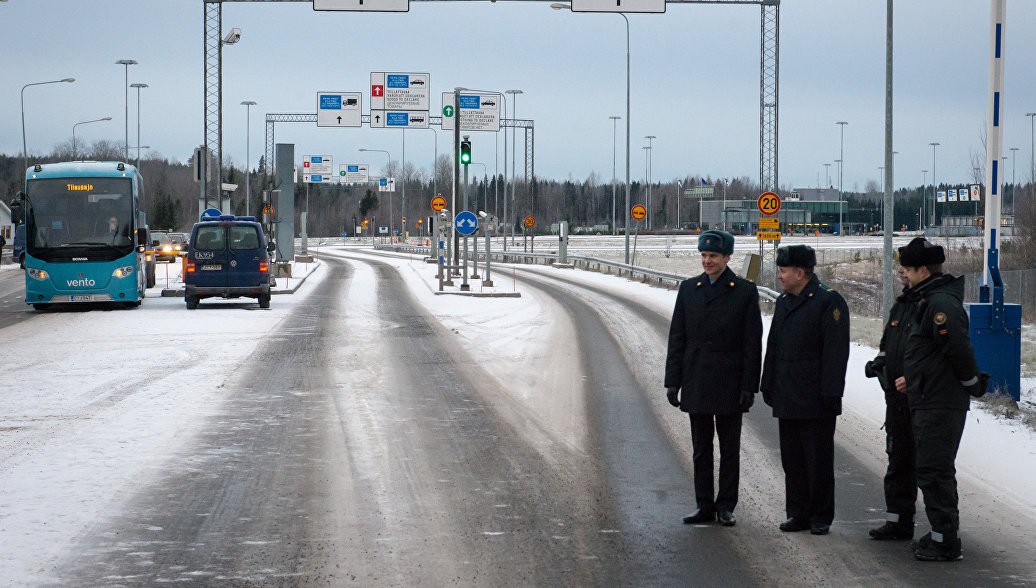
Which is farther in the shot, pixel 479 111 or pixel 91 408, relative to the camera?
pixel 479 111

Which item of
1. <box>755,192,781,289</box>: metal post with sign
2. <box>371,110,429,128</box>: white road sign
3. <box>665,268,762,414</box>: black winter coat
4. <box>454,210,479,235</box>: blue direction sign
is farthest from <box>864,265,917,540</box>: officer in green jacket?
<box>371,110,429,128</box>: white road sign

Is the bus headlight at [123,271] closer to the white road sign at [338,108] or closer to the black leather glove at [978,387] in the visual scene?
the black leather glove at [978,387]

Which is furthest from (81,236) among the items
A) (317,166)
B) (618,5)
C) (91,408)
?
(317,166)

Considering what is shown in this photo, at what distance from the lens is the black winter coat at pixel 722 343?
662cm

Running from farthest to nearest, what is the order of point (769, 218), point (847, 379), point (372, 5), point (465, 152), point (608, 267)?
point (608, 267) < point (465, 152) < point (769, 218) < point (372, 5) < point (847, 379)

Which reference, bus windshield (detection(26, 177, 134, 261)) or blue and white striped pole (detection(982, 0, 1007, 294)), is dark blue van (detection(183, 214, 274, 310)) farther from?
blue and white striped pole (detection(982, 0, 1007, 294))

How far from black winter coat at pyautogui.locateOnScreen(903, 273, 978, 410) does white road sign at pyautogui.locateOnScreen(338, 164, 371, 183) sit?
284 feet

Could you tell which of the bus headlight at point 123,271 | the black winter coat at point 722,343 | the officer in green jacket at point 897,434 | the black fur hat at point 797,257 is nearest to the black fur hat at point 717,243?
the black winter coat at point 722,343

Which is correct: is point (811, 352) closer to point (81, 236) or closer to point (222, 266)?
point (222, 266)

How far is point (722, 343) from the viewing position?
6648 mm

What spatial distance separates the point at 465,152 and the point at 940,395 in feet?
83.3

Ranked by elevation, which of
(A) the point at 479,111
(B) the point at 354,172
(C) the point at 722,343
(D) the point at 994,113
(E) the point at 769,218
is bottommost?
(C) the point at 722,343

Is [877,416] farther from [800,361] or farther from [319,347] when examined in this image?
[319,347]

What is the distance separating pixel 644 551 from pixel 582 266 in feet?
144
